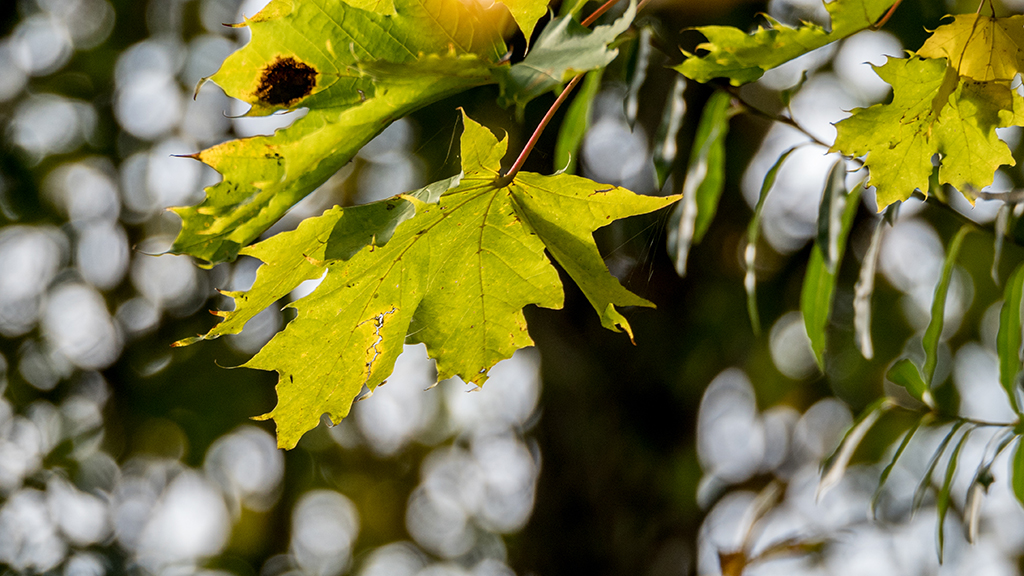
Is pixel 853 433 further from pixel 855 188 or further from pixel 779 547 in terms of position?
pixel 855 188

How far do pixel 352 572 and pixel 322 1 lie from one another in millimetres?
3640

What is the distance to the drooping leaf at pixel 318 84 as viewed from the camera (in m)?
0.36

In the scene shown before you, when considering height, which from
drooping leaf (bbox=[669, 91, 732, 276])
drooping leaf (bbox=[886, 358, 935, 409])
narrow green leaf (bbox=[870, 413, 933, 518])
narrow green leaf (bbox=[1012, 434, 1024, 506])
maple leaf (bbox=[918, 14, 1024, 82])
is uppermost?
maple leaf (bbox=[918, 14, 1024, 82])

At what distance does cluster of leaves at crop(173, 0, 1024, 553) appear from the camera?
0.37 m

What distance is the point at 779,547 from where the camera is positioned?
3.35 ft

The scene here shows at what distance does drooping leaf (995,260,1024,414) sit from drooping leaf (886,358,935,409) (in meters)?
0.09

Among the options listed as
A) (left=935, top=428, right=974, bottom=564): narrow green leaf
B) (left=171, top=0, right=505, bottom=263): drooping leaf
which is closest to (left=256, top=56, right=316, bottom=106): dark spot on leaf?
(left=171, top=0, right=505, bottom=263): drooping leaf

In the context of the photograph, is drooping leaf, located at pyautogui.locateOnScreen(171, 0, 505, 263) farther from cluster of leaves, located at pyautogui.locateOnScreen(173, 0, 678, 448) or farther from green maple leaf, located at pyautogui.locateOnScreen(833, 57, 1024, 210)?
green maple leaf, located at pyautogui.locateOnScreen(833, 57, 1024, 210)

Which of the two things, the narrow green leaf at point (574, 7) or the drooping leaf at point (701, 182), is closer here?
the narrow green leaf at point (574, 7)

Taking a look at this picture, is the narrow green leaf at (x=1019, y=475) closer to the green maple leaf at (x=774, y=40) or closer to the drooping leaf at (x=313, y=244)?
the green maple leaf at (x=774, y=40)

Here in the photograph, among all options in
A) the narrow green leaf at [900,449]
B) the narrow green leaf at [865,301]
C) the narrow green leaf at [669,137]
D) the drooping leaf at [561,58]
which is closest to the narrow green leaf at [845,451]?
the narrow green leaf at [900,449]

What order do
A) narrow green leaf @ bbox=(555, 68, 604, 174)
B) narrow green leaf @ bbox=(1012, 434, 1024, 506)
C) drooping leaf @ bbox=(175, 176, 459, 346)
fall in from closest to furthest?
drooping leaf @ bbox=(175, 176, 459, 346), narrow green leaf @ bbox=(1012, 434, 1024, 506), narrow green leaf @ bbox=(555, 68, 604, 174)

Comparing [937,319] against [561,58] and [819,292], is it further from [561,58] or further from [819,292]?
[561,58]

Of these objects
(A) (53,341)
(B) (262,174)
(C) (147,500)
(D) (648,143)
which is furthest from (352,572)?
(B) (262,174)
